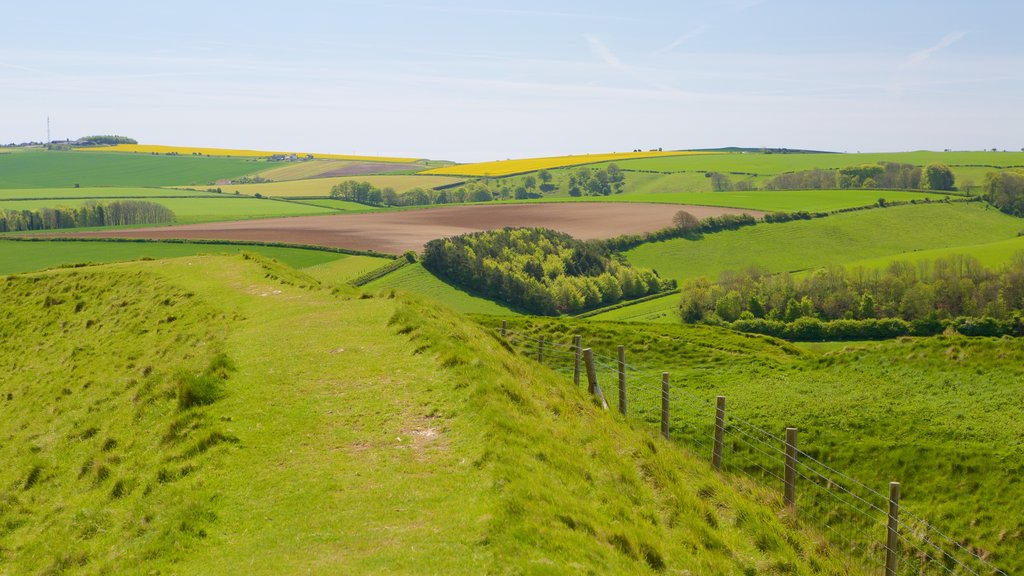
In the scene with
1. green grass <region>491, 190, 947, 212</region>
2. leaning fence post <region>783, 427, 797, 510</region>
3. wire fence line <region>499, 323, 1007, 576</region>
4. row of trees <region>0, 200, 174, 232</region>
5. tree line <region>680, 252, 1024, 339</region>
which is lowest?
tree line <region>680, 252, 1024, 339</region>

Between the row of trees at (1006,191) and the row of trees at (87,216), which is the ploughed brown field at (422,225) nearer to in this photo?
the row of trees at (87,216)

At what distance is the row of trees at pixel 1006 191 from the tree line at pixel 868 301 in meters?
73.0

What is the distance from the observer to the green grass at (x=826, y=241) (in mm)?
136500

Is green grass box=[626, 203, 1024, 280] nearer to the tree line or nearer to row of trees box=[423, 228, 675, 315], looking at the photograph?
row of trees box=[423, 228, 675, 315]

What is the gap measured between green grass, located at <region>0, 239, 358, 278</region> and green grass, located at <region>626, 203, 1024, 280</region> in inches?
2056

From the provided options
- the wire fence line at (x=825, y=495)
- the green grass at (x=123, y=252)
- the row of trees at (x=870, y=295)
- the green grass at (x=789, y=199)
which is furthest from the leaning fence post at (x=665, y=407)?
the green grass at (x=789, y=199)

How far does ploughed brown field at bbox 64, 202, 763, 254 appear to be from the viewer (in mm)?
125188

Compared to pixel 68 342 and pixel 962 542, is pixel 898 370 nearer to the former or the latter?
pixel 962 542

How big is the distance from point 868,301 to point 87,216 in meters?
134

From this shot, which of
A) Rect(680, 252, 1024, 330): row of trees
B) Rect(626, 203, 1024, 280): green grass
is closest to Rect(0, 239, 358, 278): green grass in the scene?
Rect(680, 252, 1024, 330): row of trees

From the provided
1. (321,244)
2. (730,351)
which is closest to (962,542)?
(730,351)

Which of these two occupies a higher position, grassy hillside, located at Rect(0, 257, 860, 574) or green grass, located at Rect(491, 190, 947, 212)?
green grass, located at Rect(491, 190, 947, 212)

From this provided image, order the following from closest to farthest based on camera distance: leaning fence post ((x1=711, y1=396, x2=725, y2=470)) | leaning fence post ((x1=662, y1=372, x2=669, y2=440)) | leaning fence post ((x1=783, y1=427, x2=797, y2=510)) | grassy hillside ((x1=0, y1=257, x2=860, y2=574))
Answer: grassy hillside ((x1=0, y1=257, x2=860, y2=574))
leaning fence post ((x1=783, y1=427, x2=797, y2=510))
leaning fence post ((x1=711, y1=396, x2=725, y2=470))
leaning fence post ((x1=662, y1=372, x2=669, y2=440))

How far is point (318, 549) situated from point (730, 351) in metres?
36.4
